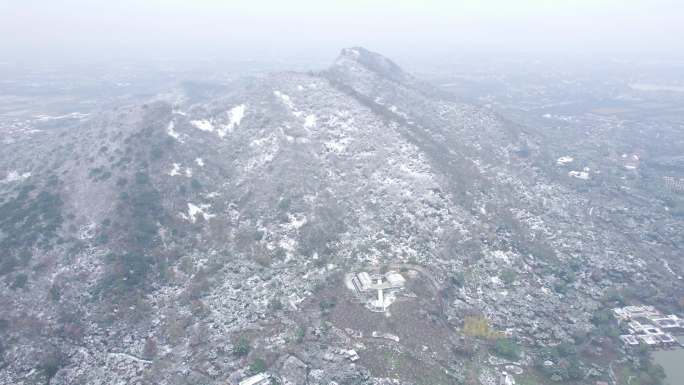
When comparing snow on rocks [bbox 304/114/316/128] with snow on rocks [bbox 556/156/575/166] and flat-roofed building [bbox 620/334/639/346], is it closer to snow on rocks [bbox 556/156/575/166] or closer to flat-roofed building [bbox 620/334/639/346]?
snow on rocks [bbox 556/156/575/166]

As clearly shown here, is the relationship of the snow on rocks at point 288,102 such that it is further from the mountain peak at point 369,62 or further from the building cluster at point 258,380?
the building cluster at point 258,380

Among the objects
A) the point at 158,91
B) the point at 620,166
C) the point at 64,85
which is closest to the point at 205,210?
the point at 620,166

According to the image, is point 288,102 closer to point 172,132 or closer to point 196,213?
point 172,132

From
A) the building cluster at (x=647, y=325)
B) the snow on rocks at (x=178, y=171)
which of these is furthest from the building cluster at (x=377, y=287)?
the snow on rocks at (x=178, y=171)

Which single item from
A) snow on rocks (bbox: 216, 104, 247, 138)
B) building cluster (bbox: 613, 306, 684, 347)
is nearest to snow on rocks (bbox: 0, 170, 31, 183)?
snow on rocks (bbox: 216, 104, 247, 138)

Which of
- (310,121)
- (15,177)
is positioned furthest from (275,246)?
(15,177)

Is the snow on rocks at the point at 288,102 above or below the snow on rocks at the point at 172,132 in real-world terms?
above

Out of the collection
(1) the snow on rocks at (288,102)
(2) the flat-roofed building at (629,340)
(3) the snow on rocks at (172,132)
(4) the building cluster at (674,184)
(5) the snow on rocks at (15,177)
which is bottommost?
(2) the flat-roofed building at (629,340)
